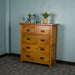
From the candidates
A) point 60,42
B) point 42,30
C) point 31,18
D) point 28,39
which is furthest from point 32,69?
point 31,18

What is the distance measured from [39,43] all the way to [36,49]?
0.57 ft

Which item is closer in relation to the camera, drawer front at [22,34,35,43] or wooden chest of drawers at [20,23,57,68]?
wooden chest of drawers at [20,23,57,68]

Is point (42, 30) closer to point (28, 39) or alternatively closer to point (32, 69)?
point (28, 39)

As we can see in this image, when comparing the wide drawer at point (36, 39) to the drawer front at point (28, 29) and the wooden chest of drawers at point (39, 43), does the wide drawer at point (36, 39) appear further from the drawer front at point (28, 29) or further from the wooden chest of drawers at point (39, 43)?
the drawer front at point (28, 29)

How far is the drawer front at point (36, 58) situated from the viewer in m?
2.85

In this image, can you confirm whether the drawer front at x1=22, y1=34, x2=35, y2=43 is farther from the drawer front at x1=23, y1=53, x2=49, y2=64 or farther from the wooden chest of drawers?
the drawer front at x1=23, y1=53, x2=49, y2=64

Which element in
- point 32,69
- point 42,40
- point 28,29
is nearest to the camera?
point 32,69

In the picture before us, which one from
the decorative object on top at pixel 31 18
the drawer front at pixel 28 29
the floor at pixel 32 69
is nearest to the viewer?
the floor at pixel 32 69

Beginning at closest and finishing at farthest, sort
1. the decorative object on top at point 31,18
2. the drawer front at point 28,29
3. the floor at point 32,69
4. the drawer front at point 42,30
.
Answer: the floor at point 32,69
the drawer front at point 42,30
the drawer front at point 28,29
the decorative object on top at point 31,18

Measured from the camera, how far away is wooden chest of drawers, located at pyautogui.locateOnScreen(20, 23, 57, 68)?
2.76 metres

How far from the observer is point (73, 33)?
2.99 metres

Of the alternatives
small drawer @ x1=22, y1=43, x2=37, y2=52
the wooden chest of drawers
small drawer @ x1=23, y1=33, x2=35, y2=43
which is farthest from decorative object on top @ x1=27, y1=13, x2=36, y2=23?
small drawer @ x1=22, y1=43, x2=37, y2=52

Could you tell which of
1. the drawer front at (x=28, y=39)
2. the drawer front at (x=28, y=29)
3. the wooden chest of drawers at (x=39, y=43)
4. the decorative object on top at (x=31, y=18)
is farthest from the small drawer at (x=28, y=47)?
the decorative object on top at (x=31, y=18)

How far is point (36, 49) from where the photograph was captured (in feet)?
9.55
